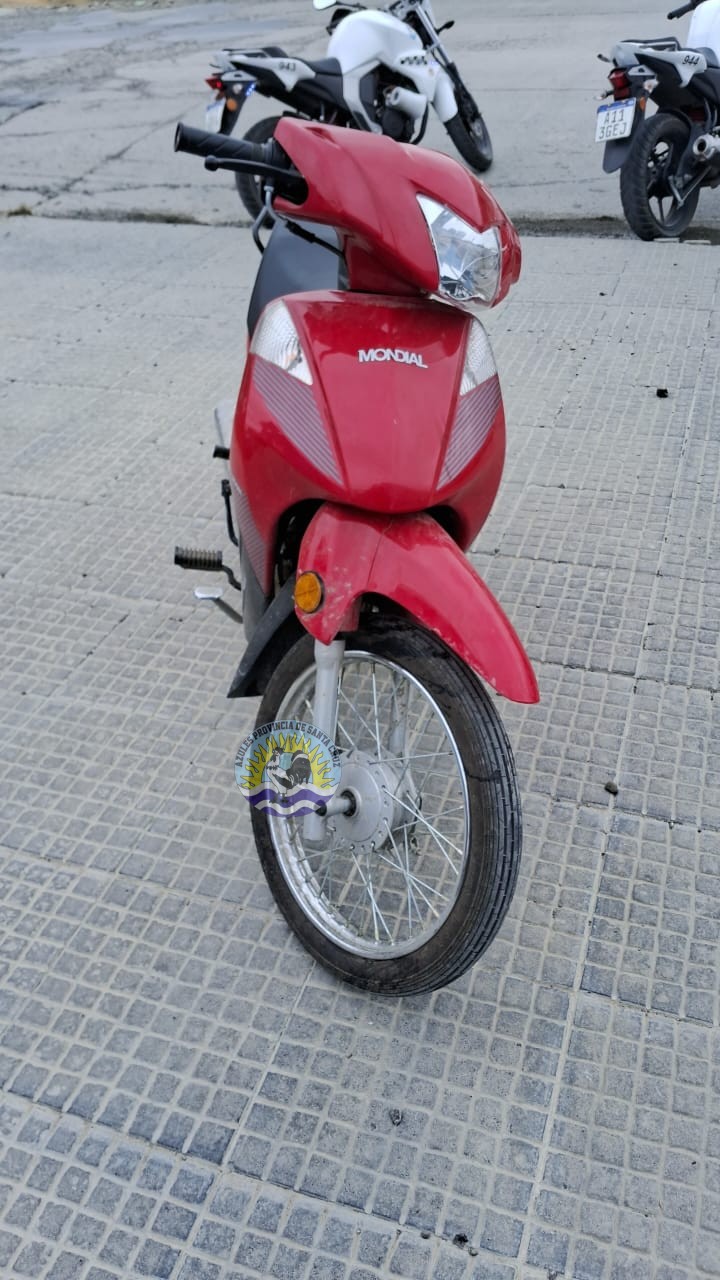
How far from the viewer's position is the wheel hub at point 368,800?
2.05m

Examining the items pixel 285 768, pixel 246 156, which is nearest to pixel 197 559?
pixel 285 768

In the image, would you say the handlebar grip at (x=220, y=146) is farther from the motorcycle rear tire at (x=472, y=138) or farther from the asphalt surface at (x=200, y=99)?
the motorcycle rear tire at (x=472, y=138)

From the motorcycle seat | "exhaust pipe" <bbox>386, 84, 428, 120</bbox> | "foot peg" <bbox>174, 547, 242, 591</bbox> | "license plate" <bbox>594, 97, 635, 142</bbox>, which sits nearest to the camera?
"foot peg" <bbox>174, 547, 242, 591</bbox>

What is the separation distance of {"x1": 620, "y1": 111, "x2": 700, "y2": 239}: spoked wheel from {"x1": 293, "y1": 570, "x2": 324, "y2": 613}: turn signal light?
4.38 m

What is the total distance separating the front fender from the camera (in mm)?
1746

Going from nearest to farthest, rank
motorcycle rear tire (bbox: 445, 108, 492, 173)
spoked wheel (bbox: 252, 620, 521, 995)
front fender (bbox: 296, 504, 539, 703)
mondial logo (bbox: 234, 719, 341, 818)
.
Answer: front fender (bbox: 296, 504, 539, 703) → spoked wheel (bbox: 252, 620, 521, 995) → mondial logo (bbox: 234, 719, 341, 818) → motorcycle rear tire (bbox: 445, 108, 492, 173)

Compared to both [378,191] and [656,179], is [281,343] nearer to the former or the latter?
[378,191]

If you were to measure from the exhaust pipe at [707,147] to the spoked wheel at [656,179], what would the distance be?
0.09 m

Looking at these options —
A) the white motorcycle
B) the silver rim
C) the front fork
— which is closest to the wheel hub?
the silver rim

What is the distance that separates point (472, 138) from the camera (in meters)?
6.83

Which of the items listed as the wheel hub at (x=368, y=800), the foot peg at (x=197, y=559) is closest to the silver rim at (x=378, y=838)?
the wheel hub at (x=368, y=800)

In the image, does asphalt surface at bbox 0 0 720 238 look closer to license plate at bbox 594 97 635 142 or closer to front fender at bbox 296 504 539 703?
license plate at bbox 594 97 635 142

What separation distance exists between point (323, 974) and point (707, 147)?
16.1 ft

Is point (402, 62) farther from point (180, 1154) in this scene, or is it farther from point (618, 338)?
point (180, 1154)
